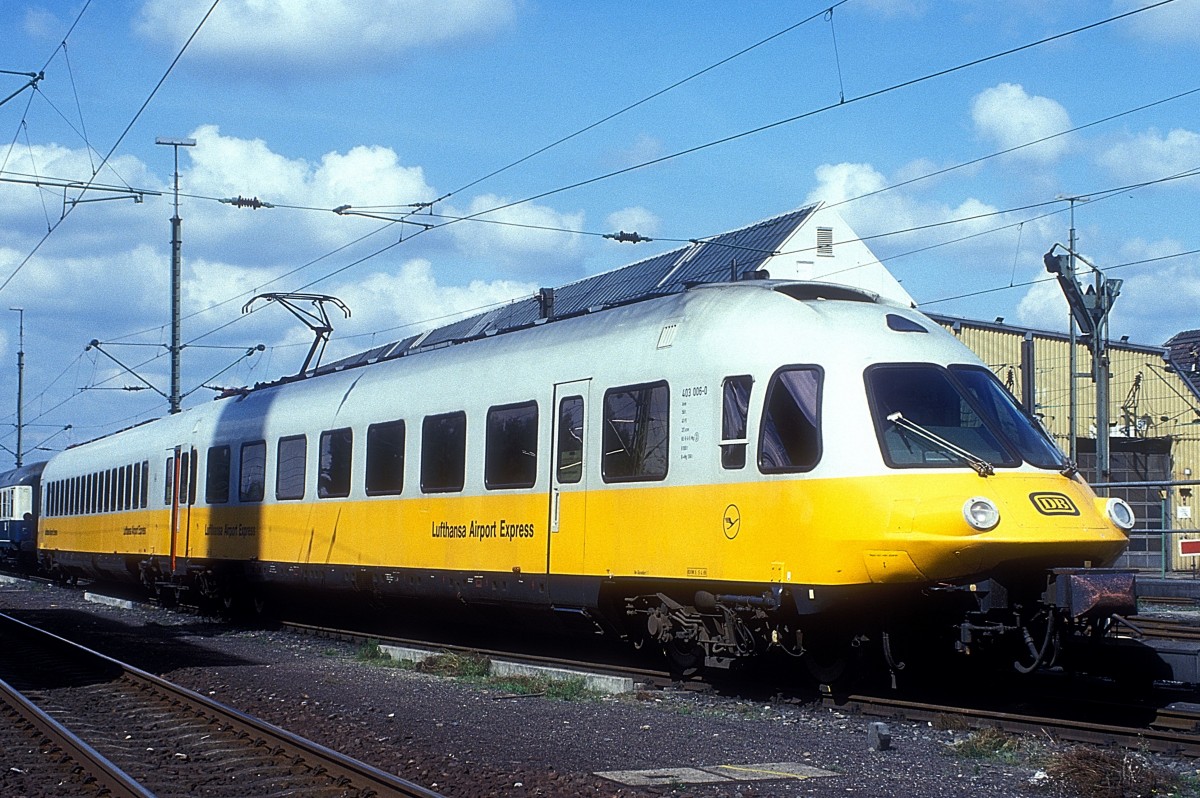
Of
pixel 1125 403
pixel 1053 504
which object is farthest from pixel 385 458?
pixel 1125 403

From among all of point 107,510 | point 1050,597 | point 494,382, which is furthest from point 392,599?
point 107,510

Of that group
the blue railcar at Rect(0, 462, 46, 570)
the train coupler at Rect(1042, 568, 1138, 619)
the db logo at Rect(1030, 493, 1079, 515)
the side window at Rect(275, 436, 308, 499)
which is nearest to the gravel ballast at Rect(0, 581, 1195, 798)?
the train coupler at Rect(1042, 568, 1138, 619)

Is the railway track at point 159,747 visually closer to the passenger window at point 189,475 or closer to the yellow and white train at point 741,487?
the yellow and white train at point 741,487

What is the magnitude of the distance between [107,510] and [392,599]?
1418cm

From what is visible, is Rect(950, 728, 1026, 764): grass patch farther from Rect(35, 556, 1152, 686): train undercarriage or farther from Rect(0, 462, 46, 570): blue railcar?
Rect(0, 462, 46, 570): blue railcar

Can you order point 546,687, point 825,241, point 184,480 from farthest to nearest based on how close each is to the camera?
point 825,241
point 184,480
point 546,687

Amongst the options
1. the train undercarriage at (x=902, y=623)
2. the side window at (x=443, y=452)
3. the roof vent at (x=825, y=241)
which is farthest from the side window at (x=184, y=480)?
the roof vent at (x=825, y=241)

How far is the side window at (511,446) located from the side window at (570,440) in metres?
0.44

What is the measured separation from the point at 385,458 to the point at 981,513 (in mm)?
8337

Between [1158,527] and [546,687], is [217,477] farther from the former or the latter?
[1158,527]

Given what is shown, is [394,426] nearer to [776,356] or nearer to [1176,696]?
[776,356]

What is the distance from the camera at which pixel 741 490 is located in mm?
11297

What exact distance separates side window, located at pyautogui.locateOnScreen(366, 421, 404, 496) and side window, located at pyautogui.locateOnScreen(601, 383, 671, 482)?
13.8 feet

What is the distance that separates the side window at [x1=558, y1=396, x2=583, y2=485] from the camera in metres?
13.2
